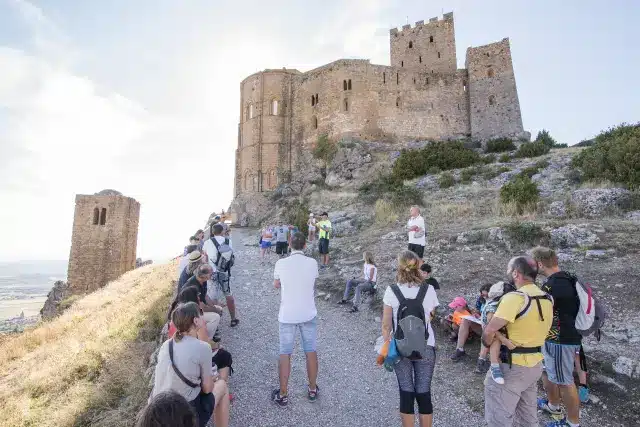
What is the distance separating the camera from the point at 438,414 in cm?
440

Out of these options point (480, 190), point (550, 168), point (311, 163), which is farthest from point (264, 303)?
point (311, 163)

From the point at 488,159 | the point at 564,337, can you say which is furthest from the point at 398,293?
the point at 488,159

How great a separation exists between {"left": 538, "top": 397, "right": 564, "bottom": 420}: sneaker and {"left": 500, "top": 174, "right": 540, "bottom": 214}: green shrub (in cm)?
1053

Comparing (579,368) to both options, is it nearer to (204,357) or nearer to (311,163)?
(204,357)

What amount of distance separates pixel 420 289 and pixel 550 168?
62.0 ft

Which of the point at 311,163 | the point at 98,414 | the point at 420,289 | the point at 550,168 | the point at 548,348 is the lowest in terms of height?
the point at 98,414

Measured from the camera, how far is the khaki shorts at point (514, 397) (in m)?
3.23

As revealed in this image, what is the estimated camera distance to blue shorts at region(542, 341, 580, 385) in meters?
3.77

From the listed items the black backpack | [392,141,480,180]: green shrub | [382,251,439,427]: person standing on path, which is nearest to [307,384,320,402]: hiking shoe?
[382,251,439,427]: person standing on path

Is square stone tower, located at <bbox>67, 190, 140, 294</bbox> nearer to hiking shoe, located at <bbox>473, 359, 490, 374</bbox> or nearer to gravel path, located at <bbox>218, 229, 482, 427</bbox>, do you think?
gravel path, located at <bbox>218, 229, 482, 427</bbox>

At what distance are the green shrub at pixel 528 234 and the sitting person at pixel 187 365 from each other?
31.0ft

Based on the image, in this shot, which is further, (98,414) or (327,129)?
(327,129)

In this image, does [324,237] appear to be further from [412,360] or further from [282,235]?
[412,360]

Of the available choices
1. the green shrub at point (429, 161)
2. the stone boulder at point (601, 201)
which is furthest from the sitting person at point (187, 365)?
the green shrub at point (429, 161)
